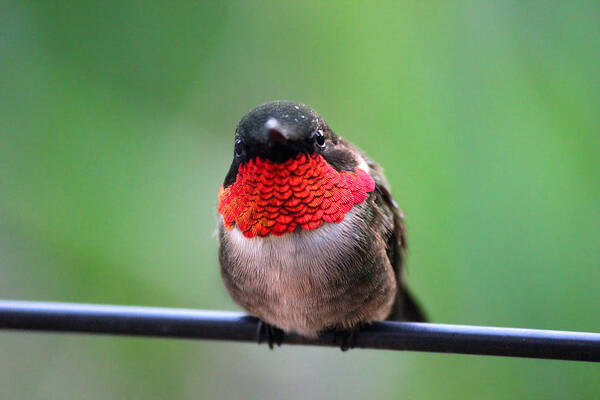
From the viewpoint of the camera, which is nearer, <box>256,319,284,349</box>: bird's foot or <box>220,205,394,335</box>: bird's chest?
<box>220,205,394,335</box>: bird's chest

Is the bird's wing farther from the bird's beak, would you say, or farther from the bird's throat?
the bird's beak

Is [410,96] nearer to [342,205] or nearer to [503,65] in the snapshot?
[503,65]

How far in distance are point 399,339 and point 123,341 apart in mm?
1652

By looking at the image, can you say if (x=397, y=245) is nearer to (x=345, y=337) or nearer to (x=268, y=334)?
(x=345, y=337)

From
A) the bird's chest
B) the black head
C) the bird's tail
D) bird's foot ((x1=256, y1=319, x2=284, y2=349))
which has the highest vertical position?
the black head

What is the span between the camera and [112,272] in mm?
2572

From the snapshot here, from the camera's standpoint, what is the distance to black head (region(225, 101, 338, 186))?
4.56ft

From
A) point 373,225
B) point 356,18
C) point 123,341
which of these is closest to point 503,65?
point 356,18

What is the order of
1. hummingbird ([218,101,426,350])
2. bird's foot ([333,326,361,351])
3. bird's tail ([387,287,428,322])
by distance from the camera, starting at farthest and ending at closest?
bird's tail ([387,287,428,322]) → bird's foot ([333,326,361,351]) → hummingbird ([218,101,426,350])

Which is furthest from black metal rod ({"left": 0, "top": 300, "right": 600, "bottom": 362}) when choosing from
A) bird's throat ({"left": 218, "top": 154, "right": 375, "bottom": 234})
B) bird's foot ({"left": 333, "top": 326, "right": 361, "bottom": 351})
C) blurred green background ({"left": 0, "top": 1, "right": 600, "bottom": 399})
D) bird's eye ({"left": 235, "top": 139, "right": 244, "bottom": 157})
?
blurred green background ({"left": 0, "top": 1, "right": 600, "bottom": 399})

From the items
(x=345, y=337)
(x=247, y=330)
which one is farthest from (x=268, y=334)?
(x=345, y=337)

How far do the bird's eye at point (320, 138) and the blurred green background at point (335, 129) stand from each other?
0.84 metres

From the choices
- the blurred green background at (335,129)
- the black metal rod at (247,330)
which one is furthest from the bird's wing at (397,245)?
the black metal rod at (247,330)

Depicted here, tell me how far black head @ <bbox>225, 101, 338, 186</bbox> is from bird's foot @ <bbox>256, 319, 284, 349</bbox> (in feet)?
1.74
